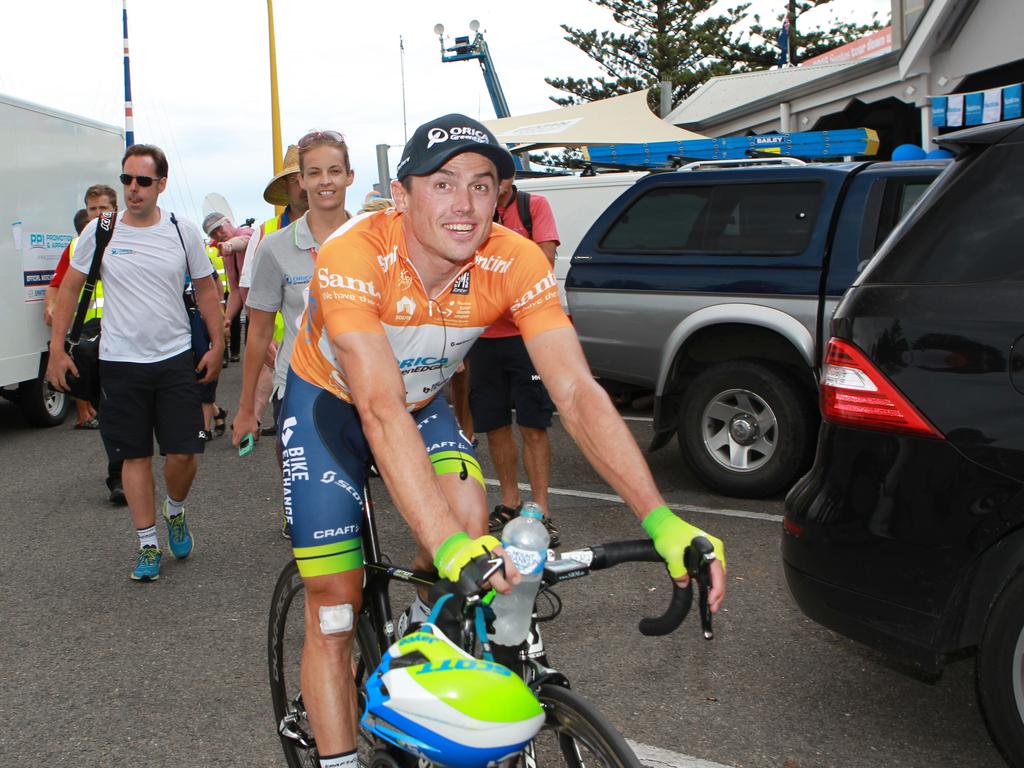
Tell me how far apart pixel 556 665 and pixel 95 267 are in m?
3.29

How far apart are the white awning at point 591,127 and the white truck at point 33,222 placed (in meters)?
7.14

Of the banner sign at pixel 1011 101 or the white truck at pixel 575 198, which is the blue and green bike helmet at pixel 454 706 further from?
the banner sign at pixel 1011 101

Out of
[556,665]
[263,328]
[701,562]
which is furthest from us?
[263,328]

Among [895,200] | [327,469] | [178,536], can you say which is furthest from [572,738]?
[895,200]

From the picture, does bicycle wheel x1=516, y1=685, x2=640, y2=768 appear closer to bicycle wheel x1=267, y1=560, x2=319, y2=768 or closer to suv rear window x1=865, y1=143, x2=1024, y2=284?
bicycle wheel x1=267, y1=560, x2=319, y2=768

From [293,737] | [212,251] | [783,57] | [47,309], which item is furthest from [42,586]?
[783,57]

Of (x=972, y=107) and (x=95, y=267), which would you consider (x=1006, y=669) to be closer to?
(x=95, y=267)

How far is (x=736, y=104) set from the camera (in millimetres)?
23234

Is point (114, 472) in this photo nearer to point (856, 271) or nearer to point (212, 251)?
point (856, 271)

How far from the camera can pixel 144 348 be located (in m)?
5.56

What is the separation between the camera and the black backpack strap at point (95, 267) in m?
5.58

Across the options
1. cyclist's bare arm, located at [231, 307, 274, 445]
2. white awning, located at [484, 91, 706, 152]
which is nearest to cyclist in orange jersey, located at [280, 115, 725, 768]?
cyclist's bare arm, located at [231, 307, 274, 445]

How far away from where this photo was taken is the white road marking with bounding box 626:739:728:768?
11.1 ft

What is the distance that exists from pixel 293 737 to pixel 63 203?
935cm
